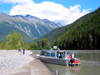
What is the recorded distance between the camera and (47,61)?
33.5 meters

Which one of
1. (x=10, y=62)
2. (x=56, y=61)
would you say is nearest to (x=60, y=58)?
(x=56, y=61)

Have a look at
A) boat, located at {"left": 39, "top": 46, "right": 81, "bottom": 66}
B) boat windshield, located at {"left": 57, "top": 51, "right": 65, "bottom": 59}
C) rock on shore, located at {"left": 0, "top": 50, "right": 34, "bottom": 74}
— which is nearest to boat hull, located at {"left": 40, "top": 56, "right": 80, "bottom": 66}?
boat, located at {"left": 39, "top": 46, "right": 81, "bottom": 66}

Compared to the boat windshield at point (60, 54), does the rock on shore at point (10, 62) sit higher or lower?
lower

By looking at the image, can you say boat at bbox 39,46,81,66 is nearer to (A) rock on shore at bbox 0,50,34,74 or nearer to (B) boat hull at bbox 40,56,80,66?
(B) boat hull at bbox 40,56,80,66

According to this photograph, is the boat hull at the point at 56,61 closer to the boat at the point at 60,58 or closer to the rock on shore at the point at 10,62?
the boat at the point at 60,58

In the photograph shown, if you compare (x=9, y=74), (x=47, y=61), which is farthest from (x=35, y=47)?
(x=9, y=74)

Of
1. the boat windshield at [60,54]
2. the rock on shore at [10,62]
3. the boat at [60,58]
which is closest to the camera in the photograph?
the rock on shore at [10,62]

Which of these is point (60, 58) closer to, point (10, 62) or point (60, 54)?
point (60, 54)

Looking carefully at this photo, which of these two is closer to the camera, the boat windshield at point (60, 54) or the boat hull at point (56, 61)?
the boat hull at point (56, 61)

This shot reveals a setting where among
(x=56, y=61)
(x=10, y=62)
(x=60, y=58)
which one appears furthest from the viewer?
(x=56, y=61)

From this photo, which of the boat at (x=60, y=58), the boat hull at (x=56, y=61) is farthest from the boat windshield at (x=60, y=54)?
the boat hull at (x=56, y=61)

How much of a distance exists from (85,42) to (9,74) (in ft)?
408

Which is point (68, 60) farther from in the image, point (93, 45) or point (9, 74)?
point (93, 45)

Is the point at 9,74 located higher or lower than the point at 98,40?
lower
